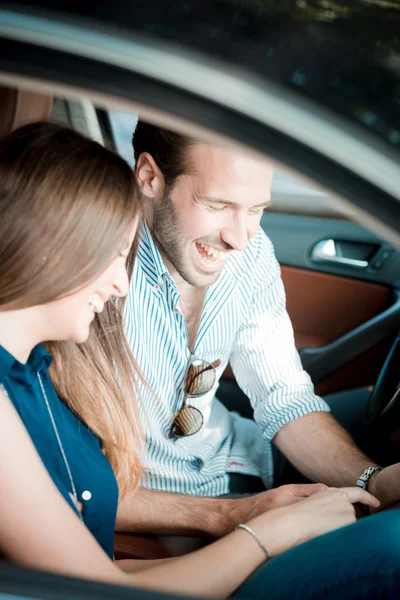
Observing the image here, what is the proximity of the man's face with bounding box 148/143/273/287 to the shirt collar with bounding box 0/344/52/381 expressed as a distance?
1.80 feet

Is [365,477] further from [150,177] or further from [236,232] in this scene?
[150,177]

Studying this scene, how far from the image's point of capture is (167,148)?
67.1 inches

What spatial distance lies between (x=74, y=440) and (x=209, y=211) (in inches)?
25.8

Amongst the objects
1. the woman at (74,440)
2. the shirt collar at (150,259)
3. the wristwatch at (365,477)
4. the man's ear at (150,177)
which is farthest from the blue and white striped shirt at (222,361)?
the woman at (74,440)

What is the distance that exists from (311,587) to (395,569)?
129 mm

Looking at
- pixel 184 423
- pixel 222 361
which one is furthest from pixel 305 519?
pixel 222 361

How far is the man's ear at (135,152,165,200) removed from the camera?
5.82ft

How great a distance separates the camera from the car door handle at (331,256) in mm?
2807

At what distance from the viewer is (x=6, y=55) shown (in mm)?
803

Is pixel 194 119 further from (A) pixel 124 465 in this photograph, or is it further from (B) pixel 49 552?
(A) pixel 124 465

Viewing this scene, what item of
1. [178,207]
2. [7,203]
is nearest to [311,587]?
[7,203]

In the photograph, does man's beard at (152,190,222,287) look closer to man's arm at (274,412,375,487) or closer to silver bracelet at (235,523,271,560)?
man's arm at (274,412,375,487)

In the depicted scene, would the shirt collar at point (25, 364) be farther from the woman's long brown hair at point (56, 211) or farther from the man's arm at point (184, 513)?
the man's arm at point (184, 513)

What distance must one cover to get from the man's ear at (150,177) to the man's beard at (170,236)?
1.2 inches
